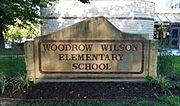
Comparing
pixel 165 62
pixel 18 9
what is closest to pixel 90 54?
pixel 165 62

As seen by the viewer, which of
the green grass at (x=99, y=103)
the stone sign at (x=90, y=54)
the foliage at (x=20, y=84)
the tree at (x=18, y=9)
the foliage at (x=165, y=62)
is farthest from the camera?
the tree at (x=18, y=9)

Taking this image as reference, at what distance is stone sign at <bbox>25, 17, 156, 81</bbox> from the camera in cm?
757

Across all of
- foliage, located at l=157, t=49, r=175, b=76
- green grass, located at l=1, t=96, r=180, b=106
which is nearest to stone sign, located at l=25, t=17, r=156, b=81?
foliage, located at l=157, t=49, r=175, b=76

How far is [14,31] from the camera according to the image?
43.8 m

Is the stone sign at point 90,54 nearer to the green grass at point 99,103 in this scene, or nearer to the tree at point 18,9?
the green grass at point 99,103

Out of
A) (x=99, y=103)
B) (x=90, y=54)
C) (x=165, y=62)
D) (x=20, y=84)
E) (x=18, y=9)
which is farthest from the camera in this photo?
(x=18, y=9)

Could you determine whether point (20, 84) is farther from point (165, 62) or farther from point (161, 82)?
point (165, 62)

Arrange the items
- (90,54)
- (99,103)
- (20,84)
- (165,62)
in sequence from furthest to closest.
Answer: 1. (165,62)
2. (90,54)
3. (20,84)
4. (99,103)

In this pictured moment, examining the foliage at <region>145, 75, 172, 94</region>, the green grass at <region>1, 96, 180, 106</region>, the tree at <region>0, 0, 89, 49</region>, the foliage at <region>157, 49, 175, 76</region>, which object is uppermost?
the tree at <region>0, 0, 89, 49</region>

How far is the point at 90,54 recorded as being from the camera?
7.66m

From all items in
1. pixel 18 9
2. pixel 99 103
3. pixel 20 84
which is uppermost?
pixel 18 9

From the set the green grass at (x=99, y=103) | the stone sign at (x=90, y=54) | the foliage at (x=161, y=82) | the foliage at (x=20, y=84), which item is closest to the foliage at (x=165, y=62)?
the stone sign at (x=90, y=54)

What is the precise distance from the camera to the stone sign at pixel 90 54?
7.57 meters

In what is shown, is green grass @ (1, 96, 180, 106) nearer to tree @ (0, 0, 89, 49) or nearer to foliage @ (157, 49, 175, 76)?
foliage @ (157, 49, 175, 76)
